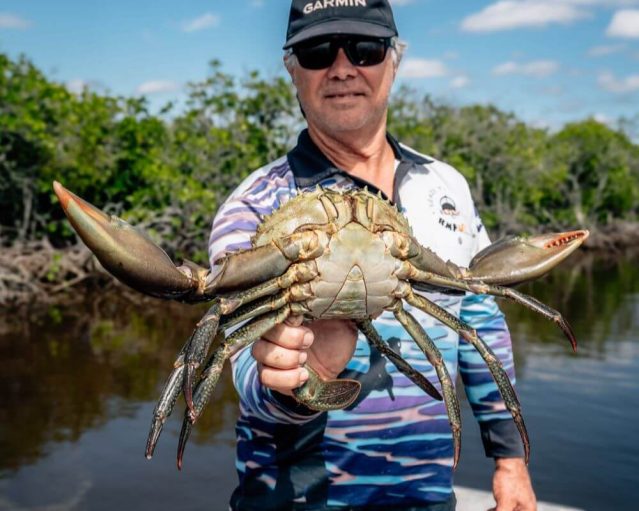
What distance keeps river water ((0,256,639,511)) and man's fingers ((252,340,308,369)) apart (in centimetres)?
399

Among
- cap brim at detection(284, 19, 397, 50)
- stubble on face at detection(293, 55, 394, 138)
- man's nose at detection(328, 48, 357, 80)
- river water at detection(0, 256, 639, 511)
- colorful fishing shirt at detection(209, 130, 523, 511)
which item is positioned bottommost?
river water at detection(0, 256, 639, 511)

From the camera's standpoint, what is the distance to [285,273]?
8.33 feet

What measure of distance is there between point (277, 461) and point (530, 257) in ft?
4.48

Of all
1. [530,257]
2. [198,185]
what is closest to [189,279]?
[530,257]

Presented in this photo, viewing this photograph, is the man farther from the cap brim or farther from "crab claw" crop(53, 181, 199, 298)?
"crab claw" crop(53, 181, 199, 298)

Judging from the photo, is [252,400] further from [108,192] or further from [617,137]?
[617,137]

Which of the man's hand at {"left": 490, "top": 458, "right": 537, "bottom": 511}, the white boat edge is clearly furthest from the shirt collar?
the white boat edge

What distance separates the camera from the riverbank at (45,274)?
546 inches

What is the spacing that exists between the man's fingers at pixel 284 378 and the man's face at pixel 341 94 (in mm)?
1291

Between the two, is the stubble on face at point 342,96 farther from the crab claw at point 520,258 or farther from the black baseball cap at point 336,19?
the crab claw at point 520,258

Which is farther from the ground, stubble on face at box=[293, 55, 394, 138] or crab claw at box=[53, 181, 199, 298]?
stubble on face at box=[293, 55, 394, 138]

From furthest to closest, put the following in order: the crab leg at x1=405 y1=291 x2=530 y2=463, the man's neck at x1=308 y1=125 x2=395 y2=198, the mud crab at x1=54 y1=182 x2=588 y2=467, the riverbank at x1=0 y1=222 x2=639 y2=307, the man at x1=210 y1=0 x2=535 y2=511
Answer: the riverbank at x1=0 y1=222 x2=639 y2=307
the man's neck at x1=308 y1=125 x2=395 y2=198
the man at x1=210 y1=0 x2=535 y2=511
the crab leg at x1=405 y1=291 x2=530 y2=463
the mud crab at x1=54 y1=182 x2=588 y2=467

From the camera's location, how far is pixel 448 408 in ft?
9.56

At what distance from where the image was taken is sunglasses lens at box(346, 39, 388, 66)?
334cm
